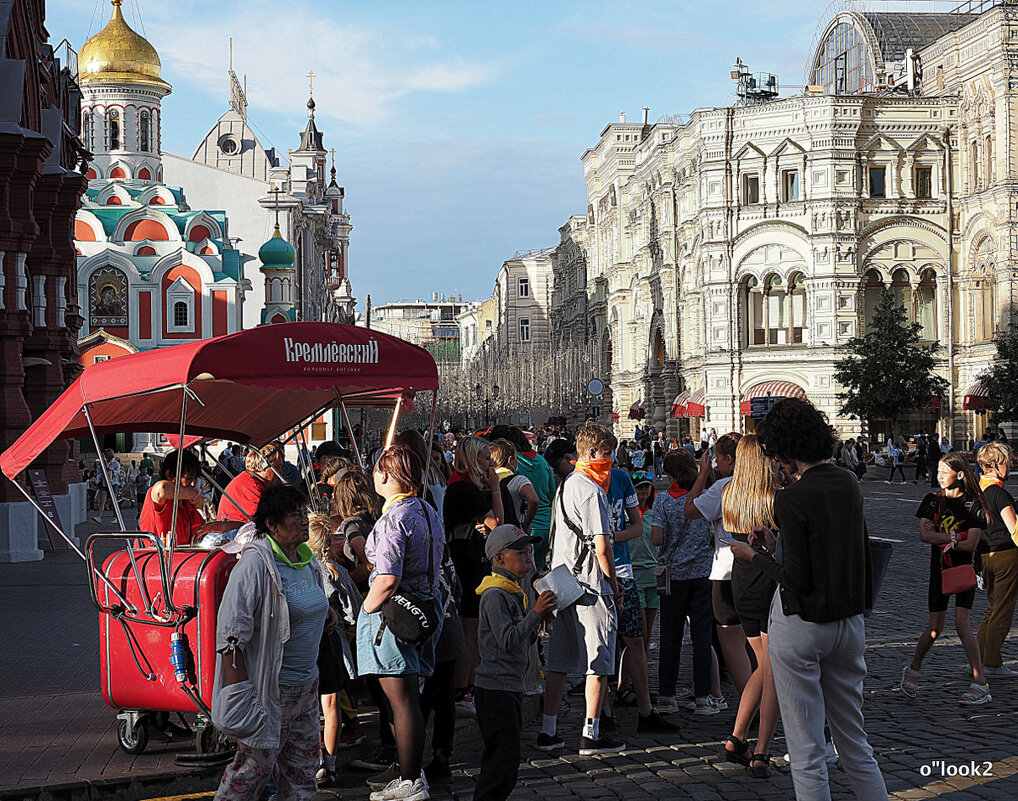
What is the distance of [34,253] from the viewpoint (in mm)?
23219

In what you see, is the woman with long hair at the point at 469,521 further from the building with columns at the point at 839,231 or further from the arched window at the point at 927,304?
the arched window at the point at 927,304

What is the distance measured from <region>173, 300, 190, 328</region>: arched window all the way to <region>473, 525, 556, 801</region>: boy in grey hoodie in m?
55.4

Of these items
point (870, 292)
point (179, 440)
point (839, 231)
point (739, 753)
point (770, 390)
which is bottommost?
point (739, 753)

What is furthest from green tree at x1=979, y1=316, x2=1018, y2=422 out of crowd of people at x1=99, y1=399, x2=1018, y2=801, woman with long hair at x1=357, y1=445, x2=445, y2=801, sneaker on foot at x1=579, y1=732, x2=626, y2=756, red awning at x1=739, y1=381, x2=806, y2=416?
woman with long hair at x1=357, y1=445, x2=445, y2=801

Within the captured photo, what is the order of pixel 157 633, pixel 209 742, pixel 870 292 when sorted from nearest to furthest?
pixel 157 633
pixel 209 742
pixel 870 292

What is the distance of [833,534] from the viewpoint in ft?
19.0

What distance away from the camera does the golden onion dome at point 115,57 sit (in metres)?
64.8

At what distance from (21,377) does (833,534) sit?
17.4 metres

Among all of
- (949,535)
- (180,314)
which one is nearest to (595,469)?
(949,535)

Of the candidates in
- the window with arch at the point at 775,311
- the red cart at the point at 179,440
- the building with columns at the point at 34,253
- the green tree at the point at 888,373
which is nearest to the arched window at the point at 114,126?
the window with arch at the point at 775,311

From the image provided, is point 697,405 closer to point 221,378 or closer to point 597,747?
point 597,747

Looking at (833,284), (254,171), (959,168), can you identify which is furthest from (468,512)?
(254,171)

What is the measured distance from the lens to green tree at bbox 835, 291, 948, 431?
157ft

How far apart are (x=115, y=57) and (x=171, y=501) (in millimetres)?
61224
